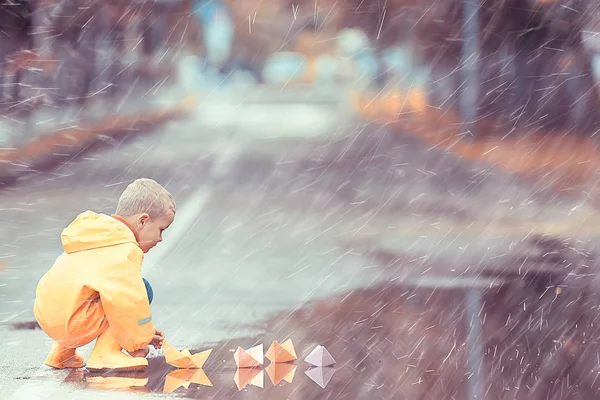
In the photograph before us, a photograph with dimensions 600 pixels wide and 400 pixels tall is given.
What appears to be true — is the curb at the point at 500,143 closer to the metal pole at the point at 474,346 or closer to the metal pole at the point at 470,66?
the metal pole at the point at 470,66

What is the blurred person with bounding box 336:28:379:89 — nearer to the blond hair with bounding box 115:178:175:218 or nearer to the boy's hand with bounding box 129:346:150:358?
the blond hair with bounding box 115:178:175:218

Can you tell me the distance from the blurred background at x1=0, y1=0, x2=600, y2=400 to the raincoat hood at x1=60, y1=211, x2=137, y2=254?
0.43 metres

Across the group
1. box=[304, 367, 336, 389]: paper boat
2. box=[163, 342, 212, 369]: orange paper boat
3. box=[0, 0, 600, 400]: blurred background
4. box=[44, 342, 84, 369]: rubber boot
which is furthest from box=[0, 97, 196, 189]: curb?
box=[304, 367, 336, 389]: paper boat

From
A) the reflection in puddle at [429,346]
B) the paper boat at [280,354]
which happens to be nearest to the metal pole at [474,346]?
the reflection in puddle at [429,346]

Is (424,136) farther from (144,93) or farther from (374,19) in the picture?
(144,93)

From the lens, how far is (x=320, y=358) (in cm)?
174

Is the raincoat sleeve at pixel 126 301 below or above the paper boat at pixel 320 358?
above

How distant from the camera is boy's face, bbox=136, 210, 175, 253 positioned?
1538 millimetres

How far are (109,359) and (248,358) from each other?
30cm

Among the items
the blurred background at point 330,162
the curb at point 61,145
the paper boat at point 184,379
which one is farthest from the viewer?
the curb at point 61,145

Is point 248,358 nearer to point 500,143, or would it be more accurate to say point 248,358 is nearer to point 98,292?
point 98,292

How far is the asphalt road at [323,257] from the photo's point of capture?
1644 mm

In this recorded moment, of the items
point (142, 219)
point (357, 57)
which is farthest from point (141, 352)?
point (357, 57)

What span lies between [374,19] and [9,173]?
1579 mm
